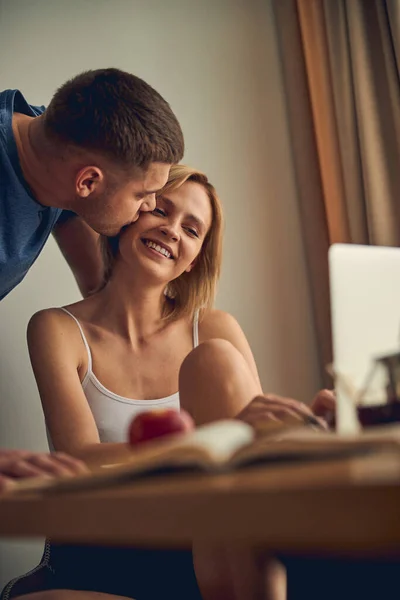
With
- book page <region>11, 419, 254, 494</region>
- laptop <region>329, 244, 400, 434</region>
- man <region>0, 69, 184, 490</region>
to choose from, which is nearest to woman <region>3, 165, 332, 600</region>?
man <region>0, 69, 184, 490</region>

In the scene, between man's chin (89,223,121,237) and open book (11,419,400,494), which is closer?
open book (11,419,400,494)

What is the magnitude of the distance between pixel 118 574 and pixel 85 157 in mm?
814

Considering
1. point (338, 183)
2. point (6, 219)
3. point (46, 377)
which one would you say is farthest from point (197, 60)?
point (46, 377)

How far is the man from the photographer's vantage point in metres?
1.51

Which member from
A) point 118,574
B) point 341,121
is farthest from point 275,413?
point 341,121

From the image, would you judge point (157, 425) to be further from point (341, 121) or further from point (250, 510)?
point (341, 121)

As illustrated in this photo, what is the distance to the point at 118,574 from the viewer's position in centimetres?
139

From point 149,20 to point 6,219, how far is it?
0.96 m

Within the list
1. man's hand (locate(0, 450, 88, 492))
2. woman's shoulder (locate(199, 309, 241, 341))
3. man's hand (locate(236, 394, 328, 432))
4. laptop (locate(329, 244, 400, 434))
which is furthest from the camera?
woman's shoulder (locate(199, 309, 241, 341))

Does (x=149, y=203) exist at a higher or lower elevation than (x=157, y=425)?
higher

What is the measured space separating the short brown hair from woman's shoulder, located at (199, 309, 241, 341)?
45cm

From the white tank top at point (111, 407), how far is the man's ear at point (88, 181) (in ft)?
→ 1.23

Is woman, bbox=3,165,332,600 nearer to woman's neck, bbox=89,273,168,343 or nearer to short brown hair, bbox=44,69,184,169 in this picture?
woman's neck, bbox=89,273,168,343

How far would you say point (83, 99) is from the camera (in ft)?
5.00
